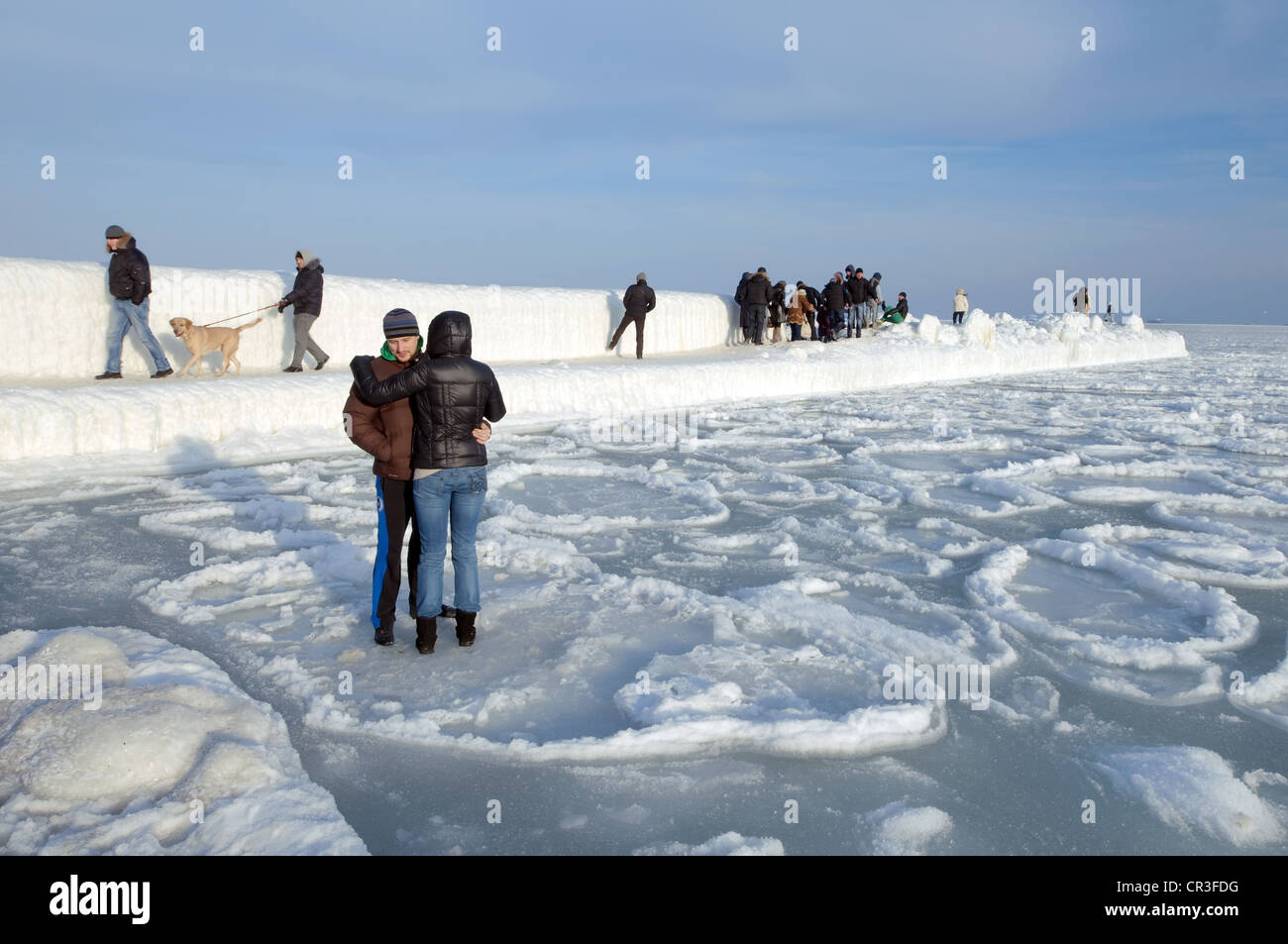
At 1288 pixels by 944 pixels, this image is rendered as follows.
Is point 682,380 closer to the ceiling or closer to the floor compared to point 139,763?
closer to the ceiling

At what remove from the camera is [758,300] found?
59.5 ft

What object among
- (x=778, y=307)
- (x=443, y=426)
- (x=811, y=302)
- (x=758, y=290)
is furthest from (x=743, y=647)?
(x=811, y=302)

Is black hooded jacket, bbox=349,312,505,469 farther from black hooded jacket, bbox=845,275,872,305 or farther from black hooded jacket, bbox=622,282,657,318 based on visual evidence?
black hooded jacket, bbox=845,275,872,305

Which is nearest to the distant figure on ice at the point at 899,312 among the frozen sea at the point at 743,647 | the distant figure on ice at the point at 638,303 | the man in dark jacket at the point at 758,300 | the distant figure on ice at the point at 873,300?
the distant figure on ice at the point at 873,300

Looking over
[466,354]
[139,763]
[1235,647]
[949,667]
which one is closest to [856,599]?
[949,667]

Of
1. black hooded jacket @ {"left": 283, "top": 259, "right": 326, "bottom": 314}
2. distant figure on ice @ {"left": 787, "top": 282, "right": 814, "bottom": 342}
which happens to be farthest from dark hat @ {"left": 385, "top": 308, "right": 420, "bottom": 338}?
distant figure on ice @ {"left": 787, "top": 282, "right": 814, "bottom": 342}

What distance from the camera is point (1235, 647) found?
4.32 meters

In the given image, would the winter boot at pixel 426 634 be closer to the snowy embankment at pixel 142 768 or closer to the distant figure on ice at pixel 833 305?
the snowy embankment at pixel 142 768

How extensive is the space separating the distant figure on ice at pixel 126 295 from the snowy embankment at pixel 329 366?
0.31 meters

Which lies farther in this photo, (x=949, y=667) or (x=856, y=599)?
(x=856, y=599)

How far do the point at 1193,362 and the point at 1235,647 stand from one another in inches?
1124

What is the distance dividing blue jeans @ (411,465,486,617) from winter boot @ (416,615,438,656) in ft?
0.14

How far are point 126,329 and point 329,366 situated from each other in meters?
3.05
